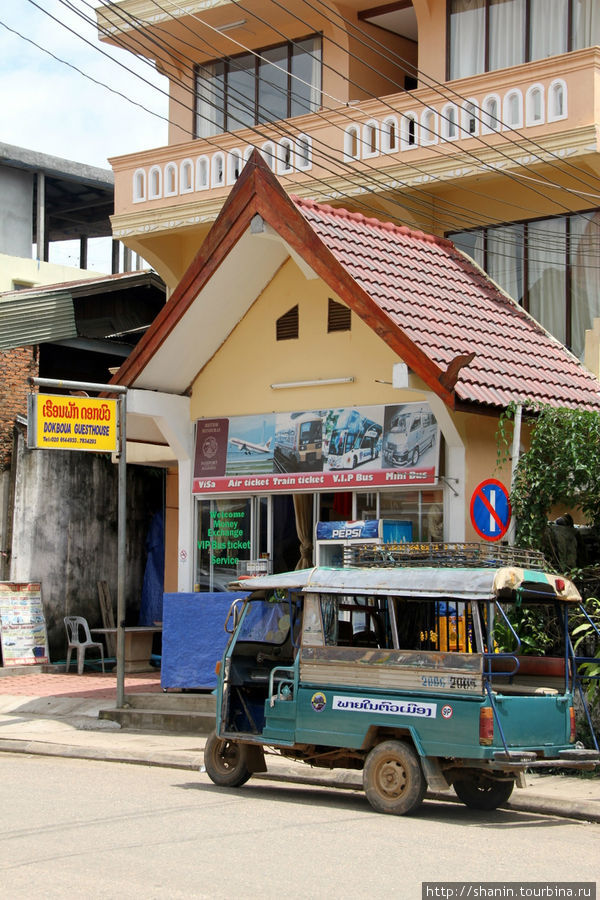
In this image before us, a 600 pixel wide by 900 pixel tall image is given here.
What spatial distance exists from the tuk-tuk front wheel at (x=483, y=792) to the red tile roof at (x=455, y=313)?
456 centimetres

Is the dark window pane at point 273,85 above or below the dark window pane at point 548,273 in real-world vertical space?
above

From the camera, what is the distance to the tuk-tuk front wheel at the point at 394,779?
984cm

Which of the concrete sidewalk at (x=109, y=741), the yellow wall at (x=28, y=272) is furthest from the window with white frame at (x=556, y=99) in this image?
the yellow wall at (x=28, y=272)

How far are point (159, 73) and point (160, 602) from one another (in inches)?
402

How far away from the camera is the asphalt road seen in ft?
23.9

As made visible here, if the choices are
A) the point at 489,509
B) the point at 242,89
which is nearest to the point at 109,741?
the point at 489,509

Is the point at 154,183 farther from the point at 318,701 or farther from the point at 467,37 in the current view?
the point at 318,701

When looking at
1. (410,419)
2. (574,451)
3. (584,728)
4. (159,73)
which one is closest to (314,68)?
(159,73)

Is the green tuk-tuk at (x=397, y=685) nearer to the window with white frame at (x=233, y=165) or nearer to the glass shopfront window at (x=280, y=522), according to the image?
the glass shopfront window at (x=280, y=522)

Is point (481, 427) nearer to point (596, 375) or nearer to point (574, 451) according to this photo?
point (574, 451)

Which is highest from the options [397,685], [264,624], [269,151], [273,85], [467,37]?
[273,85]

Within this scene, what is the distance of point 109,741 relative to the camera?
14.6 metres

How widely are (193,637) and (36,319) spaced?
8.37 m

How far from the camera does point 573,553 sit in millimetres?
13961
